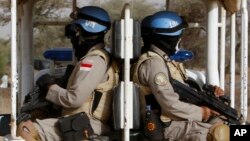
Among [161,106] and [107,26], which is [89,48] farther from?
[161,106]

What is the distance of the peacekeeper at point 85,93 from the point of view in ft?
17.4

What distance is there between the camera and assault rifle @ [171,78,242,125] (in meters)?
5.43

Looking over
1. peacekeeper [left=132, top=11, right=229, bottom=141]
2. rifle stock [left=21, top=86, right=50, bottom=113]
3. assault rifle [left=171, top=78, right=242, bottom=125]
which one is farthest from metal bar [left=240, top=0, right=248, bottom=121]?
rifle stock [left=21, top=86, right=50, bottom=113]

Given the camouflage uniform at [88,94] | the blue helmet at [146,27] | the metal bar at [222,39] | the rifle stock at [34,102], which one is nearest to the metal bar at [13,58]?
the camouflage uniform at [88,94]

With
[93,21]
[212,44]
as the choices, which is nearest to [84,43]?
[93,21]

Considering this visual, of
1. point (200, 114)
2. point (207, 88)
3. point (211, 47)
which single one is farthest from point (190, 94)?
point (211, 47)

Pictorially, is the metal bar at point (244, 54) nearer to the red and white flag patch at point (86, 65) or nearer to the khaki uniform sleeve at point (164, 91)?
the khaki uniform sleeve at point (164, 91)

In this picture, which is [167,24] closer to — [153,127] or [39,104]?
[153,127]

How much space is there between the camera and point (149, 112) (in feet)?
17.4

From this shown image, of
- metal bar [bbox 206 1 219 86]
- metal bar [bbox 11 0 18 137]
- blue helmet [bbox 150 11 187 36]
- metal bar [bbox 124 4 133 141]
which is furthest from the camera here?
metal bar [bbox 206 1 219 86]

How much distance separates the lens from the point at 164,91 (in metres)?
5.19

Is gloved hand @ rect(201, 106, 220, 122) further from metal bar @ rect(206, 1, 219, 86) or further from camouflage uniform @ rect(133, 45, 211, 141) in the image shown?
metal bar @ rect(206, 1, 219, 86)

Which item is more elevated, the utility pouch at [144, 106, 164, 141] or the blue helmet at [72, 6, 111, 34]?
the blue helmet at [72, 6, 111, 34]

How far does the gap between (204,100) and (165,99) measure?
16.7 inches
